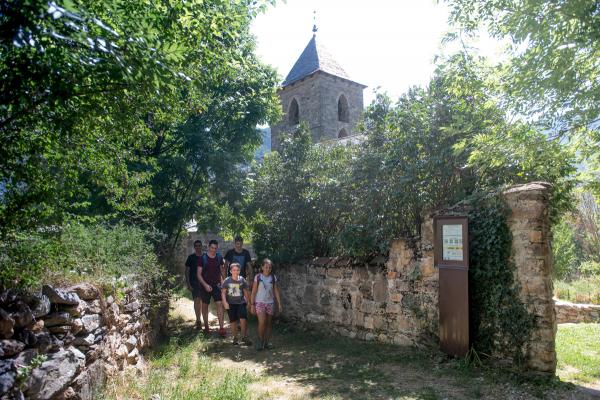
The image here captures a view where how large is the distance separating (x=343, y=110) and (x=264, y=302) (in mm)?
22042

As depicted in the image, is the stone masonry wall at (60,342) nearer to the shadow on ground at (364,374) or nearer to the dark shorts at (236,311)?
the shadow on ground at (364,374)

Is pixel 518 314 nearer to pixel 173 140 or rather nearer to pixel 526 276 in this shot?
pixel 526 276

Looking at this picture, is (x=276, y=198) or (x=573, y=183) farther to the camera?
(x=276, y=198)

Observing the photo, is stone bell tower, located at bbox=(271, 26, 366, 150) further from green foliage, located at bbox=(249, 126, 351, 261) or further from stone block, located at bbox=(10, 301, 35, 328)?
stone block, located at bbox=(10, 301, 35, 328)

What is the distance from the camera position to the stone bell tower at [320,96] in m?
26.3

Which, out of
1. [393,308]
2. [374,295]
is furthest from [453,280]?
[374,295]

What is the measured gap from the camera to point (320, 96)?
26219mm

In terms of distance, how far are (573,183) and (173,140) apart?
7.79m

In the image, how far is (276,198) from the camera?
31.1 ft

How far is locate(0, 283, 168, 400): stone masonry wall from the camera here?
2.88m

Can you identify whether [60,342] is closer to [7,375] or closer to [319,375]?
[7,375]

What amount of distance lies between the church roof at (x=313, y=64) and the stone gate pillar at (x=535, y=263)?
22443 millimetres

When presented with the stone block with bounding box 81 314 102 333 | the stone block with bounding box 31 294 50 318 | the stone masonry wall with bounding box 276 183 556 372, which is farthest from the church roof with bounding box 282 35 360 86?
the stone block with bounding box 31 294 50 318

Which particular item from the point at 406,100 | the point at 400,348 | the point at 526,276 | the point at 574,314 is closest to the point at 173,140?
A: the point at 406,100
